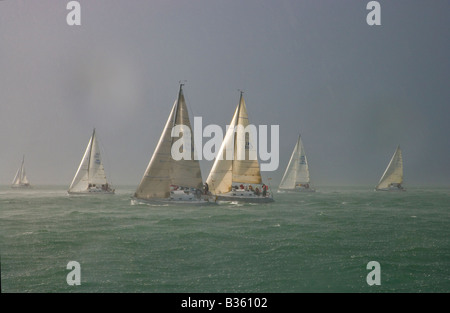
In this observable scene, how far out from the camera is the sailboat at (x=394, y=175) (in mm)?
90125

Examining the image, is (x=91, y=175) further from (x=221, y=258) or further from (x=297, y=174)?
(x=221, y=258)

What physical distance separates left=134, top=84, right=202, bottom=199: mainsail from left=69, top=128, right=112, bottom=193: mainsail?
30.2 metres

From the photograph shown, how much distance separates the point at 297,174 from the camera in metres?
84.2

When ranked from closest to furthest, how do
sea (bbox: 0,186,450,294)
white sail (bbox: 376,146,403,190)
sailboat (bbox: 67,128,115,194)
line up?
sea (bbox: 0,186,450,294) → sailboat (bbox: 67,128,115,194) → white sail (bbox: 376,146,403,190)

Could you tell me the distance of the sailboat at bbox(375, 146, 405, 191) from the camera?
90125 mm

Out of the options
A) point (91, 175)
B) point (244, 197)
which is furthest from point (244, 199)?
point (91, 175)

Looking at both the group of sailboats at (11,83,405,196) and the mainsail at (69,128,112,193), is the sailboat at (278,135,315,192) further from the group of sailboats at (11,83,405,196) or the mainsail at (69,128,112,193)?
the mainsail at (69,128,112,193)

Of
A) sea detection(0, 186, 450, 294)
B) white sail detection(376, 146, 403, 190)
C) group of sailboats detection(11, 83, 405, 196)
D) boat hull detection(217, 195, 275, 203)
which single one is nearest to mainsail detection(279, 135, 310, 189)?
white sail detection(376, 146, 403, 190)

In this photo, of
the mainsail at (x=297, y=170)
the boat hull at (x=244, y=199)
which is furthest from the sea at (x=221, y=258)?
the mainsail at (x=297, y=170)

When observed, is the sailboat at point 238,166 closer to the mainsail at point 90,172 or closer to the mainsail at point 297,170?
the mainsail at point 90,172

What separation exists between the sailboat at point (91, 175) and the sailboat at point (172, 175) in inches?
1164
